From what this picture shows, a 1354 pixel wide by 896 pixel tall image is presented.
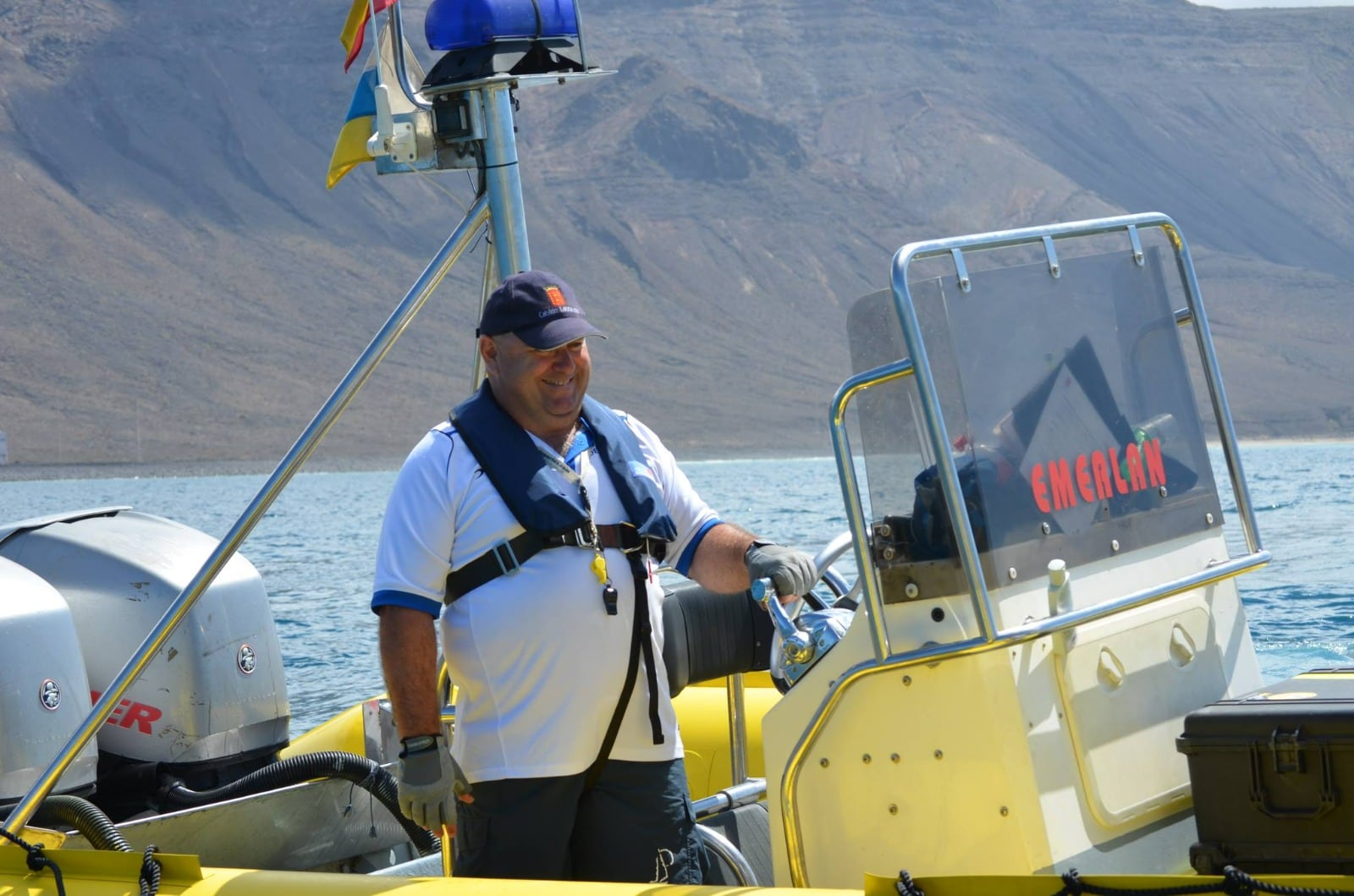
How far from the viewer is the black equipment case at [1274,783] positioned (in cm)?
238

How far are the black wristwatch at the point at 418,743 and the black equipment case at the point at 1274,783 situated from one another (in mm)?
1185

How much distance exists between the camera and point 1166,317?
3221mm

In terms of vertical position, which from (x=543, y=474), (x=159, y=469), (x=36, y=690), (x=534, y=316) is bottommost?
(x=36, y=690)

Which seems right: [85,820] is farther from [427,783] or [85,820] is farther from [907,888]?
[907,888]

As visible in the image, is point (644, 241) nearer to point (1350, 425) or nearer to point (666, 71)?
point (666, 71)

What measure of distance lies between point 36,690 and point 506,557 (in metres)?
1.93

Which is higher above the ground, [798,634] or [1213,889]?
[798,634]

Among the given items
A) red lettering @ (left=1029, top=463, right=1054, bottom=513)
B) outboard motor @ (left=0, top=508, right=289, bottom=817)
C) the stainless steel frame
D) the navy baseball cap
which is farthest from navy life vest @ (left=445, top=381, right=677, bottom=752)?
outboard motor @ (left=0, top=508, right=289, bottom=817)

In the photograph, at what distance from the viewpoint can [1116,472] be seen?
302 centimetres

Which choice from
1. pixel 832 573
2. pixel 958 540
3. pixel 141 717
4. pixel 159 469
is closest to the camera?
pixel 958 540

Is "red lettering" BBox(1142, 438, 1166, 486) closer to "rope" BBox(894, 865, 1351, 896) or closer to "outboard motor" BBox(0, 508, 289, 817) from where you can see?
"rope" BBox(894, 865, 1351, 896)

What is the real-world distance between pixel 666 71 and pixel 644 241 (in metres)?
20.1

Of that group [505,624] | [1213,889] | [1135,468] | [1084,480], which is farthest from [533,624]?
[1213,889]

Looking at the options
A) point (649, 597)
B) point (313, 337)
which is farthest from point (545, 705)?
point (313, 337)
